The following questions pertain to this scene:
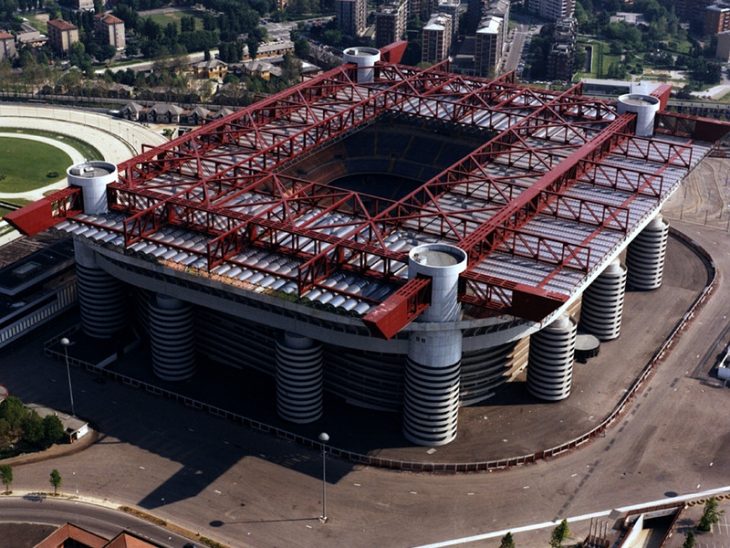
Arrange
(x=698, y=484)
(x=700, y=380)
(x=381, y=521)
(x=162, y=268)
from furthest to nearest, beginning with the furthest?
(x=700, y=380)
(x=162, y=268)
(x=698, y=484)
(x=381, y=521)

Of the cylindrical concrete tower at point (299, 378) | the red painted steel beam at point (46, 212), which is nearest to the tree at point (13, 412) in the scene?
the red painted steel beam at point (46, 212)

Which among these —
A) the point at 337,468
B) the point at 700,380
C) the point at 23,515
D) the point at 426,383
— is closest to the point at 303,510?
the point at 337,468

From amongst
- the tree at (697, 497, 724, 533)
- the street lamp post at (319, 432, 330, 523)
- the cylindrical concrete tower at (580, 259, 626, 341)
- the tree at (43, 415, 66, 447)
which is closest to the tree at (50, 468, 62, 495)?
the tree at (43, 415, 66, 447)

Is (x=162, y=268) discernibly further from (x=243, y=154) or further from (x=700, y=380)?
(x=700, y=380)

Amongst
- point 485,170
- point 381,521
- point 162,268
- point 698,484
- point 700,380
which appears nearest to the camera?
point 381,521

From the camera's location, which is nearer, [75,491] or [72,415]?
[75,491]

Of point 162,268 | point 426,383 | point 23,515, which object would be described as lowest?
point 23,515

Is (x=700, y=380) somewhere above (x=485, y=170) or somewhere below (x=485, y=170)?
below
